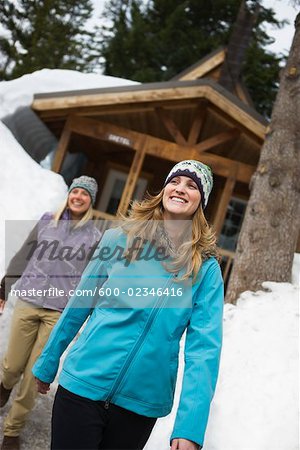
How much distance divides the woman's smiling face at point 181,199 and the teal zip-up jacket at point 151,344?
0.83ft

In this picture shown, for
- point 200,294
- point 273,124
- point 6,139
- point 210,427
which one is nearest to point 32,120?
point 6,139

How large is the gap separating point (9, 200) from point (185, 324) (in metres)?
5.20

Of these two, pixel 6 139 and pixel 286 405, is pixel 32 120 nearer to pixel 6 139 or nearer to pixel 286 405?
pixel 6 139

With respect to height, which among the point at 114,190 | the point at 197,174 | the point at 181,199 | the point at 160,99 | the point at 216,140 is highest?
the point at 160,99

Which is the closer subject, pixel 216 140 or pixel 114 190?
pixel 216 140

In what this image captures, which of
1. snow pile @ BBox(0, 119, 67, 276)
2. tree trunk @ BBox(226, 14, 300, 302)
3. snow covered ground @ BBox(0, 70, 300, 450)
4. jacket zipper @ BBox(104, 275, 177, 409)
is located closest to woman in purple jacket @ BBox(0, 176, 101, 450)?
snow covered ground @ BBox(0, 70, 300, 450)

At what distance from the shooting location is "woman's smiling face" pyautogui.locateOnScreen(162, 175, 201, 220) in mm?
2080

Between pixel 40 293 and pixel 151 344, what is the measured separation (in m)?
1.80

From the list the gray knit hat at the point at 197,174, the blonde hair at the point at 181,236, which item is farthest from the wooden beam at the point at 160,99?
the blonde hair at the point at 181,236

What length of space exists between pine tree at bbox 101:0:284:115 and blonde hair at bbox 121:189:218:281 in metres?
19.1

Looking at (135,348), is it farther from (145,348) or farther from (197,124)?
(197,124)

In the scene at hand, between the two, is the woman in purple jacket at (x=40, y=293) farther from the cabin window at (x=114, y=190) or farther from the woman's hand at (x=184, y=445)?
the cabin window at (x=114, y=190)

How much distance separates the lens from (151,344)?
1.84 m

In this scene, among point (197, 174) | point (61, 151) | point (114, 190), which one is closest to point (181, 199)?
Answer: point (197, 174)
